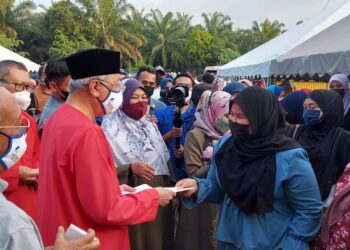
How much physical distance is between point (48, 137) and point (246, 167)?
3.73 feet

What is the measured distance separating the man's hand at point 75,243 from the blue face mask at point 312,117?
2463 millimetres

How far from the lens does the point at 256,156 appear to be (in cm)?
229

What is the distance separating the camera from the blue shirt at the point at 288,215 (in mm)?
2188

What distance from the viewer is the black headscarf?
2225 millimetres

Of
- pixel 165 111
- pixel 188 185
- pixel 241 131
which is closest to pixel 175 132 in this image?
pixel 165 111

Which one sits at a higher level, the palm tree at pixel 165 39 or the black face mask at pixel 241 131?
the palm tree at pixel 165 39

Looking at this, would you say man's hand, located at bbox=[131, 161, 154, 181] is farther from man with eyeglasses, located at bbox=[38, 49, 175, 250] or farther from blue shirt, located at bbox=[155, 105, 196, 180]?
blue shirt, located at bbox=[155, 105, 196, 180]

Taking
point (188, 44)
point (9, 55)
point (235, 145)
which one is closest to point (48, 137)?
point (235, 145)

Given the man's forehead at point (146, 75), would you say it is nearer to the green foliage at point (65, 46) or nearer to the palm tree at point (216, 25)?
the green foliage at point (65, 46)

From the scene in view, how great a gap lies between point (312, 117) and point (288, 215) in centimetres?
149

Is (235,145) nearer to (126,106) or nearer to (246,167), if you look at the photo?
(246,167)

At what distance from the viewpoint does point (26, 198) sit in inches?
120

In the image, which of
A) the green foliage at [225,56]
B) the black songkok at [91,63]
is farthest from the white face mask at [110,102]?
the green foliage at [225,56]

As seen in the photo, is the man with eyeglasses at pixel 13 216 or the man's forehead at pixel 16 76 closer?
the man with eyeglasses at pixel 13 216
